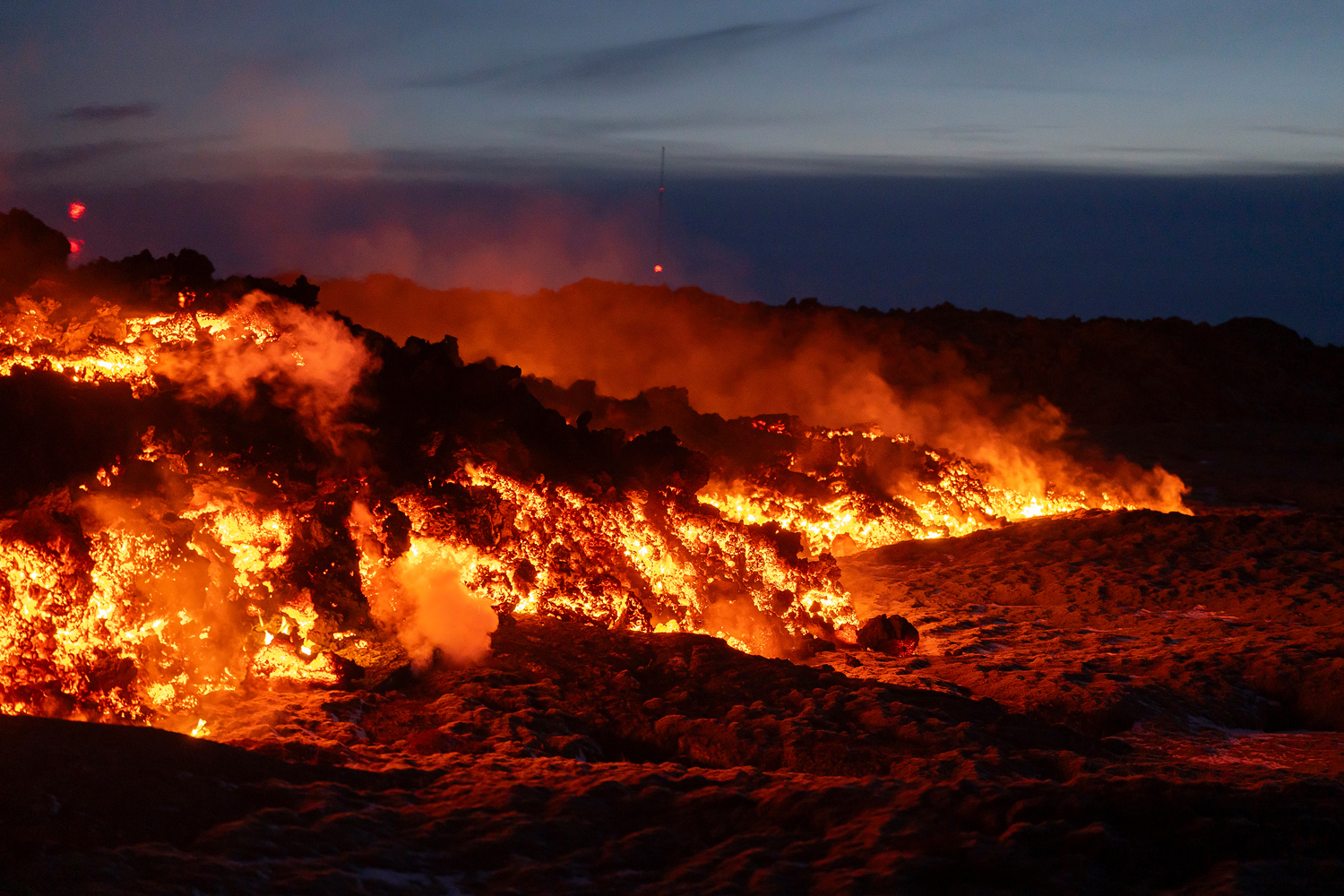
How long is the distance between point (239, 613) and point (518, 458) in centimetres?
291

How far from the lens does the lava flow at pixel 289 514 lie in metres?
6.84

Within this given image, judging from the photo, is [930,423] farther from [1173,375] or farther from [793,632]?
[1173,375]

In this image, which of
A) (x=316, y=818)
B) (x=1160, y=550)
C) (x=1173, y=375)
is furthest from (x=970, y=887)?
(x=1173, y=375)

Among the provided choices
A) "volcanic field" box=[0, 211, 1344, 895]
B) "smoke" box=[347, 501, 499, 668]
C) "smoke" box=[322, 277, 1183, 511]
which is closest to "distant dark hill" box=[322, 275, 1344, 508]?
"smoke" box=[322, 277, 1183, 511]

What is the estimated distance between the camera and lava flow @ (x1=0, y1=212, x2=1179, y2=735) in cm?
684

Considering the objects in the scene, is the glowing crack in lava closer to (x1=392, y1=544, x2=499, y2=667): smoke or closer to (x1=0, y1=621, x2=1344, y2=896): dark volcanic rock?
(x1=392, y1=544, x2=499, y2=667): smoke

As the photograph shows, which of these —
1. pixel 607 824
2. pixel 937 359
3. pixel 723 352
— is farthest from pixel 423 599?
pixel 937 359

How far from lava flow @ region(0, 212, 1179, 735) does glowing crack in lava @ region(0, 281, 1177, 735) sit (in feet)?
0.06

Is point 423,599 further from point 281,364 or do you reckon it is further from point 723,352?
point 723,352

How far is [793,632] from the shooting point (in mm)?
10109

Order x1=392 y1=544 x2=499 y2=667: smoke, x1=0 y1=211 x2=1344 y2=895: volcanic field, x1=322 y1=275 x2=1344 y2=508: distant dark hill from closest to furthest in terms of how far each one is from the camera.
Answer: x1=0 y1=211 x2=1344 y2=895: volcanic field < x1=392 y1=544 x2=499 y2=667: smoke < x1=322 y1=275 x2=1344 y2=508: distant dark hill

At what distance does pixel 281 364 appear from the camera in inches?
351

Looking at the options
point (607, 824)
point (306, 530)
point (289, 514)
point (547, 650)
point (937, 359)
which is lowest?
point (607, 824)

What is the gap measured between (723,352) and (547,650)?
21.1 m
